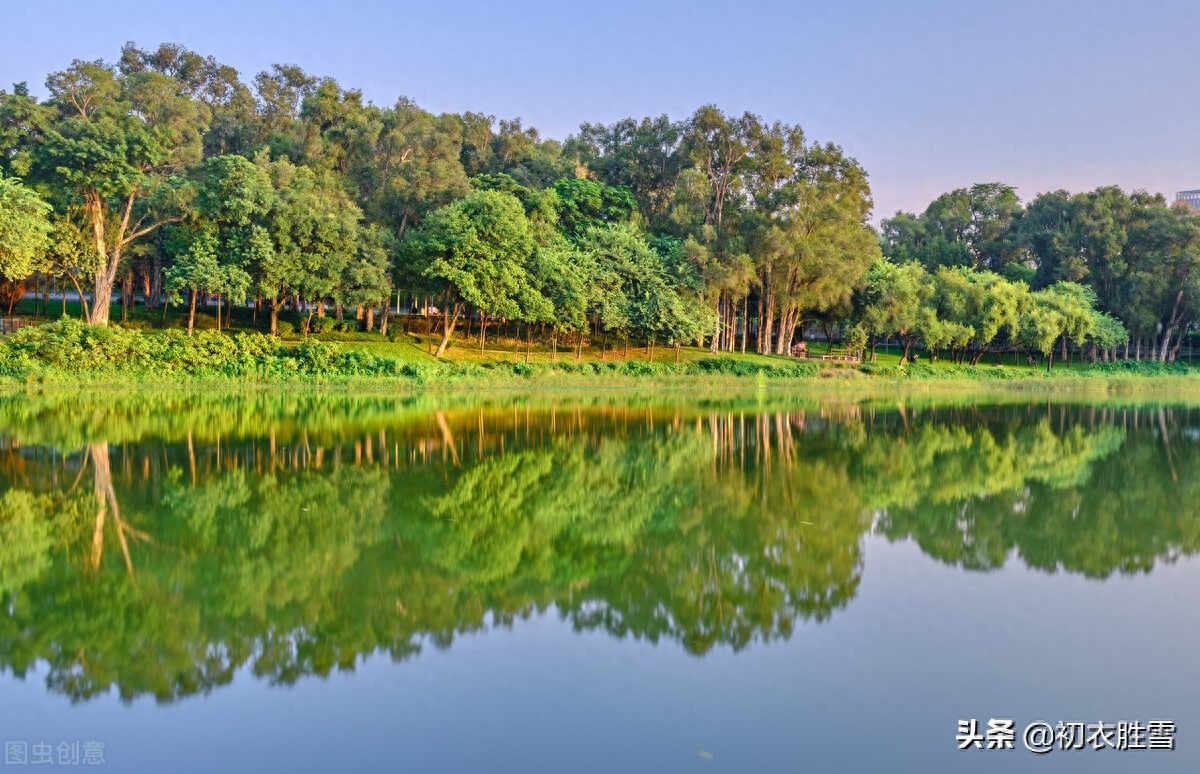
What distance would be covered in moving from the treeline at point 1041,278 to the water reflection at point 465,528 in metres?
33.5

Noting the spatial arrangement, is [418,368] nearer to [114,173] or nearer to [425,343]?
[425,343]

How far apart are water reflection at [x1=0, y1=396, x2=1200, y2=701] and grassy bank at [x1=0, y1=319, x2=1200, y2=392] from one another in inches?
395

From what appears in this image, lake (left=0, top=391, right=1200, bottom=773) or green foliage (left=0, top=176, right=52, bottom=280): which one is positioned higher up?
green foliage (left=0, top=176, right=52, bottom=280)

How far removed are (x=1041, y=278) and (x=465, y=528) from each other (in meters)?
73.3

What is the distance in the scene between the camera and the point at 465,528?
453 inches

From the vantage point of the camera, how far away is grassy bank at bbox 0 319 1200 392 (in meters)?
32.8

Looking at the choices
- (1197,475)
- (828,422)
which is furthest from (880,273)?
(1197,475)

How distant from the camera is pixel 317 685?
6547mm

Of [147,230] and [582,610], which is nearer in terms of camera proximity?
[582,610]

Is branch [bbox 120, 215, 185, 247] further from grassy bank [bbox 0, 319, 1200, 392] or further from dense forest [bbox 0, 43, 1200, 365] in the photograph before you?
grassy bank [bbox 0, 319, 1200, 392]

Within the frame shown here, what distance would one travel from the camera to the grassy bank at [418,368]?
32.8m

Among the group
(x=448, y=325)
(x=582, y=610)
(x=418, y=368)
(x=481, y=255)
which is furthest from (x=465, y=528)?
(x=448, y=325)

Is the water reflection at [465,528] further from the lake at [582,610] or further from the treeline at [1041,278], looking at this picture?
the treeline at [1041,278]

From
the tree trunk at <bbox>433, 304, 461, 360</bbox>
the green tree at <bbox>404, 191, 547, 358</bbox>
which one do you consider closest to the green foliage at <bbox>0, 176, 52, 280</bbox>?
the green tree at <bbox>404, 191, 547, 358</bbox>
